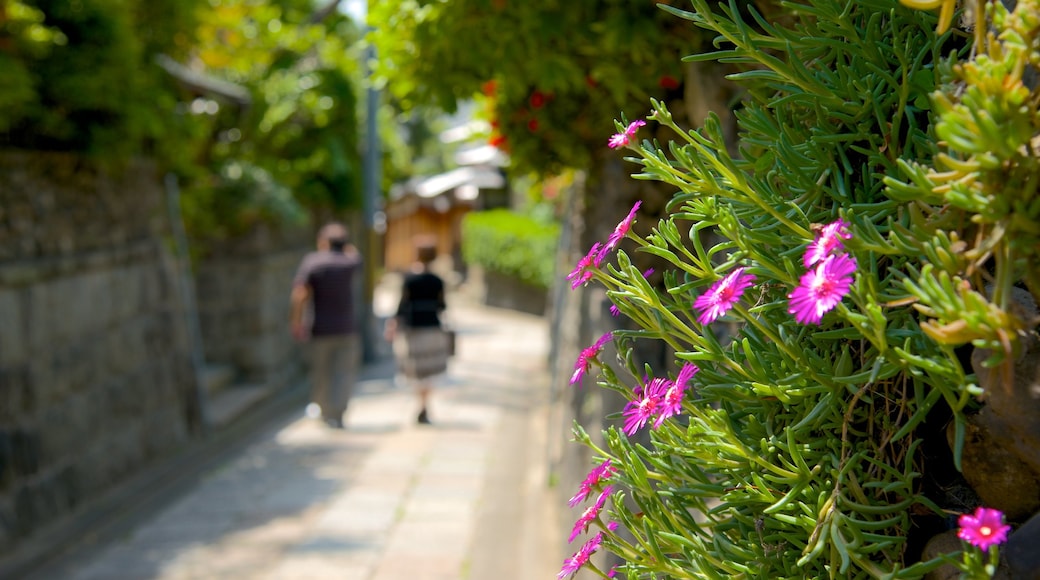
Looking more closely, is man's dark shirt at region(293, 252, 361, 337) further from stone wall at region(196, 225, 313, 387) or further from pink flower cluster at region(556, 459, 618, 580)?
pink flower cluster at region(556, 459, 618, 580)

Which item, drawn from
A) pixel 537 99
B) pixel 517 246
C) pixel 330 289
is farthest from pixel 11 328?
pixel 517 246

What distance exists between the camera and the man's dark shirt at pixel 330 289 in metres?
8.87

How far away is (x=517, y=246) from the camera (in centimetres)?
2244

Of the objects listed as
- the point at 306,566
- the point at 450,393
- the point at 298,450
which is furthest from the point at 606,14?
the point at 450,393

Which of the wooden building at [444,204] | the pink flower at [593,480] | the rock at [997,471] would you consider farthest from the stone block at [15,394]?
the wooden building at [444,204]

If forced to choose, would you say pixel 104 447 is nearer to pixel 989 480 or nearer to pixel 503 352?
pixel 989 480

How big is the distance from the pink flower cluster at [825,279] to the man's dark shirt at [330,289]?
791 cm

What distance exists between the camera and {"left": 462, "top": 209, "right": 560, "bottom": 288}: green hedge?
21.6 metres

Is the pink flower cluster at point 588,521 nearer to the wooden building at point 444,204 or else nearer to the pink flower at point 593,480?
the pink flower at point 593,480

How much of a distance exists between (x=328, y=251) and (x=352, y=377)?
111cm

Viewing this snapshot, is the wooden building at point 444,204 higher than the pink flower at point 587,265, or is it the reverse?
the wooden building at point 444,204

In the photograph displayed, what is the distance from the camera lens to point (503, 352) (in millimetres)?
16125

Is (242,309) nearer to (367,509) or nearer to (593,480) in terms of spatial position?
(367,509)

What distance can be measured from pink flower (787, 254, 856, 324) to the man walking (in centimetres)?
793
